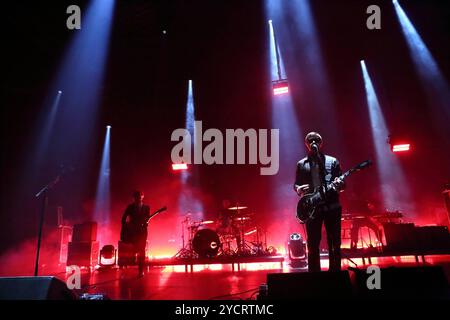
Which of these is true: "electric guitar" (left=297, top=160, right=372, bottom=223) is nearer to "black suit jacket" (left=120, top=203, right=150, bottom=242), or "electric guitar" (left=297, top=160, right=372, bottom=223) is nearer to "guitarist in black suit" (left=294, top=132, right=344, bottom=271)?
"guitarist in black suit" (left=294, top=132, right=344, bottom=271)

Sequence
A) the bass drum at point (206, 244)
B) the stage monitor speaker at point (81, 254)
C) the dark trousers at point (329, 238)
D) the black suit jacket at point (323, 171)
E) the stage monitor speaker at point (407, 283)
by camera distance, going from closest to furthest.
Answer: the stage monitor speaker at point (407, 283) → the dark trousers at point (329, 238) → the black suit jacket at point (323, 171) → the bass drum at point (206, 244) → the stage monitor speaker at point (81, 254)

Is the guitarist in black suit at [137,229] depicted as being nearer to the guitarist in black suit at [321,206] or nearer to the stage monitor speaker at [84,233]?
the stage monitor speaker at [84,233]

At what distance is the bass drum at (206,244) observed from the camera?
7.49 meters

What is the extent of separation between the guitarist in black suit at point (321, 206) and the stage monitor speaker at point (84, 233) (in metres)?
6.53

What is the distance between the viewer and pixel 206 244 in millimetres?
7523

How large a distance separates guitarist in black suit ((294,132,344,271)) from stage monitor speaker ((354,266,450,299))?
3.18 ft

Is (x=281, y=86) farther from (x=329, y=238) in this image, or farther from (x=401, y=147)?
(x=329, y=238)

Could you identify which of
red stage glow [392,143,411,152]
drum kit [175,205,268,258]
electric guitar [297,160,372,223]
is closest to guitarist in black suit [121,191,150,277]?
drum kit [175,205,268,258]

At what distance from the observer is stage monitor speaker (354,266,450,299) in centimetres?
220

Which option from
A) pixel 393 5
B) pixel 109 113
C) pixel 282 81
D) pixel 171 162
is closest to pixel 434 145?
pixel 393 5

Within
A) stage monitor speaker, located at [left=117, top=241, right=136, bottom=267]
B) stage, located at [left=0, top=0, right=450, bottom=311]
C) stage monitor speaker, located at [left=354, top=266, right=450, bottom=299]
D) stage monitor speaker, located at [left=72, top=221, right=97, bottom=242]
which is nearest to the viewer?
stage monitor speaker, located at [left=354, top=266, right=450, bottom=299]

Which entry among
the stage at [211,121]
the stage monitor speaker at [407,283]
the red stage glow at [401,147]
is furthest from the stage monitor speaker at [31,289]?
the red stage glow at [401,147]

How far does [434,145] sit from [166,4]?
9.48 m
